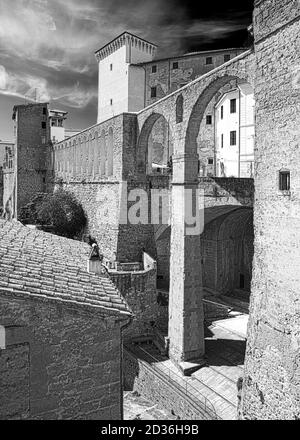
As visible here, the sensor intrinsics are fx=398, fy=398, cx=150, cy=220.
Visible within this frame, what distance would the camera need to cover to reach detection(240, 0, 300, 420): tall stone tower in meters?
7.88

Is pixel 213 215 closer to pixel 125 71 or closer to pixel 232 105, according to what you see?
pixel 232 105

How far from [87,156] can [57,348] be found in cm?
2104

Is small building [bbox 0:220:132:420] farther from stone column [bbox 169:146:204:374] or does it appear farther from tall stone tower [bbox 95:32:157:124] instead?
tall stone tower [bbox 95:32:157:124]

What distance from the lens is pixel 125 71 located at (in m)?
35.3

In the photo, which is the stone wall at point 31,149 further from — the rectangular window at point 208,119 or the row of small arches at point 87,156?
the rectangular window at point 208,119

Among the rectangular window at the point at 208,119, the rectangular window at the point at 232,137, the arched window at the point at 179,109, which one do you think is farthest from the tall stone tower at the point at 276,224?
the rectangular window at the point at 208,119

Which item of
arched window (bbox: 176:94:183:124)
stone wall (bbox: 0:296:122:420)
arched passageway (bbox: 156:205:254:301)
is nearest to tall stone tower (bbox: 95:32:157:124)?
arched passageway (bbox: 156:205:254:301)

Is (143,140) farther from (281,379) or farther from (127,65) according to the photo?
(127,65)

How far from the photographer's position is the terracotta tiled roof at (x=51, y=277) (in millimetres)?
4895

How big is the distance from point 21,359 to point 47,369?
35 centimetres

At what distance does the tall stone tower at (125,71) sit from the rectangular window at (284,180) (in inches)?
1109

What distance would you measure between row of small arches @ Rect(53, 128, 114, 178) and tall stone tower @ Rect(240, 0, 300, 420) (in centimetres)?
1309
